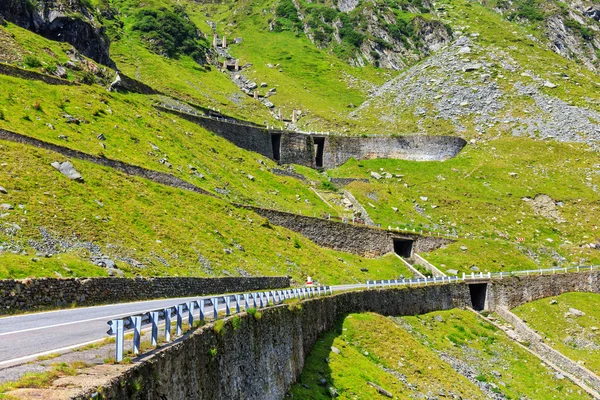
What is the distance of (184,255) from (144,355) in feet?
93.6

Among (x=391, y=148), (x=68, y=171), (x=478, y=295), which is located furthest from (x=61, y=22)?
(x=478, y=295)

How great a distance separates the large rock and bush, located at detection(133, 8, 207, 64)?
11582 centimetres

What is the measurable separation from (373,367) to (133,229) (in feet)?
56.4

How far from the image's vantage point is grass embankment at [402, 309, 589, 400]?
→ 4291 cm

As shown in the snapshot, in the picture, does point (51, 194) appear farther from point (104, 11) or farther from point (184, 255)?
point (104, 11)

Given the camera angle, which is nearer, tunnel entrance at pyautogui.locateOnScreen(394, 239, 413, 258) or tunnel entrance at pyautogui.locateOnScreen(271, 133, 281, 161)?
tunnel entrance at pyautogui.locateOnScreen(394, 239, 413, 258)

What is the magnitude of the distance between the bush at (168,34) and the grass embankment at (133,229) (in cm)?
10637

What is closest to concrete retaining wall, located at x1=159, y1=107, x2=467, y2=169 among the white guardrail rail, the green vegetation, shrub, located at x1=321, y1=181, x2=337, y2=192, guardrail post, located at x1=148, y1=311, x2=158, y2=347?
shrub, located at x1=321, y1=181, x2=337, y2=192

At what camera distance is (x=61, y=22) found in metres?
89.4

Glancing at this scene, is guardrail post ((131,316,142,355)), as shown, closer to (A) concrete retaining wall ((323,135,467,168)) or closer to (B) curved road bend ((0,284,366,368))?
(B) curved road bend ((0,284,366,368))

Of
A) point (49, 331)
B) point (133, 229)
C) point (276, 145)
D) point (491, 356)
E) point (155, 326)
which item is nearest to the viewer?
point (155, 326)

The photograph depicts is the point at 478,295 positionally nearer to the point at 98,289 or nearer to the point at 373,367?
the point at 373,367

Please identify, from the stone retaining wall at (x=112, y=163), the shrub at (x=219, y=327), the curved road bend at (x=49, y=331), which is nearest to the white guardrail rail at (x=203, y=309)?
the shrub at (x=219, y=327)

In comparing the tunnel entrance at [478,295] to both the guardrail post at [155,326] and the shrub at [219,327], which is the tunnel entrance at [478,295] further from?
the guardrail post at [155,326]
